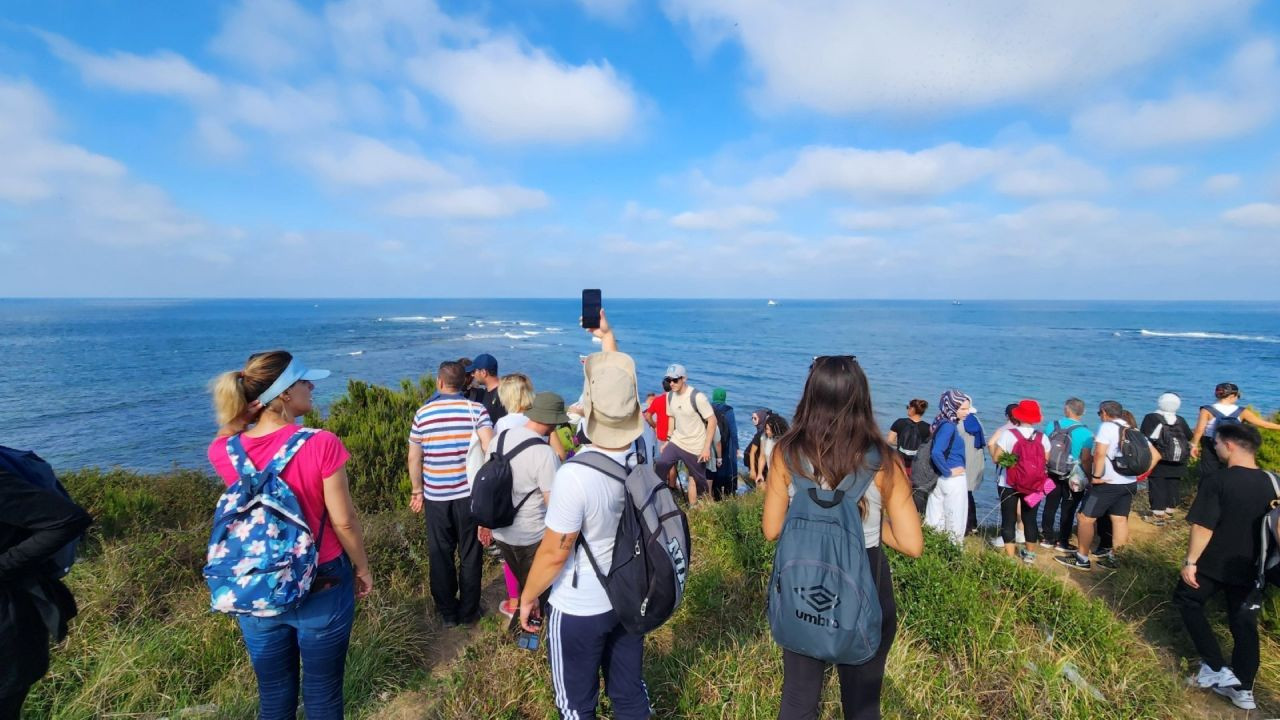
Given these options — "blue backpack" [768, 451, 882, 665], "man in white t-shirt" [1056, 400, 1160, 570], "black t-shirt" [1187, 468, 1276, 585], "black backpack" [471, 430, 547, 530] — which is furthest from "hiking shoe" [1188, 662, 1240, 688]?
"black backpack" [471, 430, 547, 530]

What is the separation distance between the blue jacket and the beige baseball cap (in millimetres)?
5176

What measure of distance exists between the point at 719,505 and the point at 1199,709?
4.08 metres

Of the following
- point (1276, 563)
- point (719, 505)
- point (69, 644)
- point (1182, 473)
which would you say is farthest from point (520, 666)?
point (1182, 473)

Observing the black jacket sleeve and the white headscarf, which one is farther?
the white headscarf

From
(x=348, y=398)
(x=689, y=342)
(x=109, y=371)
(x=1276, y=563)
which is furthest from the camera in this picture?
(x=689, y=342)

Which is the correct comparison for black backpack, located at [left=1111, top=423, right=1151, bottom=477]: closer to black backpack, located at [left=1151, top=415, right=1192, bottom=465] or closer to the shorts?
the shorts

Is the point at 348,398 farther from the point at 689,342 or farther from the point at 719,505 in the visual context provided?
the point at 689,342

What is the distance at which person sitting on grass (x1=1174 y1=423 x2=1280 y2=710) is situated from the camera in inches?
144

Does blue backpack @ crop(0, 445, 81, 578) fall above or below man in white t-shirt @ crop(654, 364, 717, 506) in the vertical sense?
above

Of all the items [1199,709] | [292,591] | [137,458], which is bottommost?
[137,458]

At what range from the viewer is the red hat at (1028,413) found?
6414mm

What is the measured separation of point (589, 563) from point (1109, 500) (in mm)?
6705

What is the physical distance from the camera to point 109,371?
35.7 m

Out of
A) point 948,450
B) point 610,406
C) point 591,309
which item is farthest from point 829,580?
point 948,450
